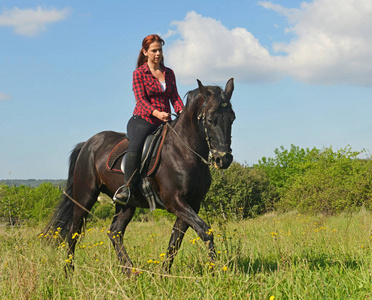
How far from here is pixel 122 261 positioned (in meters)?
6.14

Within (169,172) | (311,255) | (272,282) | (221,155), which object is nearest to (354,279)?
(272,282)

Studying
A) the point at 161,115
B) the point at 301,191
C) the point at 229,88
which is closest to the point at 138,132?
the point at 161,115

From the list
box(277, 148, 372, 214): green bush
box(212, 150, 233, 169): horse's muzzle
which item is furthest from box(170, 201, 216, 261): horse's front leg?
box(277, 148, 372, 214): green bush

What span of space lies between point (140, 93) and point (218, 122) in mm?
1622

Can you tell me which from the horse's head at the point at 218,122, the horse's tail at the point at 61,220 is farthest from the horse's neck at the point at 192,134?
the horse's tail at the point at 61,220

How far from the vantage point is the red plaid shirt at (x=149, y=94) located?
611cm

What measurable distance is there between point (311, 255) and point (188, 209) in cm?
246

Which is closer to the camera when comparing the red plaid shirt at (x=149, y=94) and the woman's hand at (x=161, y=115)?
the woman's hand at (x=161, y=115)

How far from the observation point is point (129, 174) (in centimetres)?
595

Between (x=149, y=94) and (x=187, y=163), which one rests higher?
(x=149, y=94)

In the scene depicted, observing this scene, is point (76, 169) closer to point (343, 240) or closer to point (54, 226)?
point (54, 226)

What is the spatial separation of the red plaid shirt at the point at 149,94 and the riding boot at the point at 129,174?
0.63 metres

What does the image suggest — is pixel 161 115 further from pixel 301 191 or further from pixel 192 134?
pixel 301 191

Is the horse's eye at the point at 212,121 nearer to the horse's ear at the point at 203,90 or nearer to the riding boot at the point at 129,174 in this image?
the horse's ear at the point at 203,90
